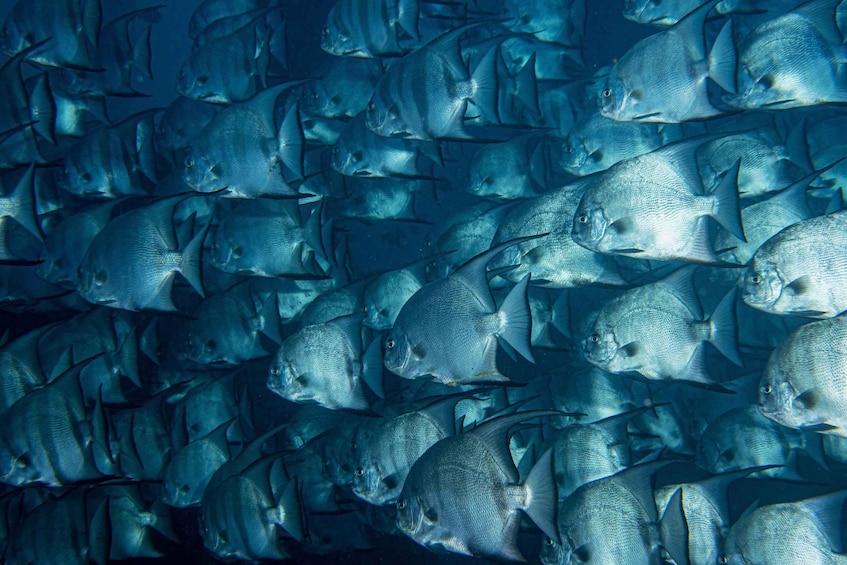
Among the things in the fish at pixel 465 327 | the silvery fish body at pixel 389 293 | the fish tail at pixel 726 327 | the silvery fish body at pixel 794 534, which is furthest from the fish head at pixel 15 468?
the fish tail at pixel 726 327

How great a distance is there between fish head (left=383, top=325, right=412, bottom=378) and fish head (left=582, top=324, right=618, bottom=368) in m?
1.27

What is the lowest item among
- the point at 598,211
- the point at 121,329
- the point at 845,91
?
the point at 121,329

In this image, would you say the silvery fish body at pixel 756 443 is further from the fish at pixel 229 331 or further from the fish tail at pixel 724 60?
the fish at pixel 229 331

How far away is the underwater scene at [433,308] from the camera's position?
2.89 meters

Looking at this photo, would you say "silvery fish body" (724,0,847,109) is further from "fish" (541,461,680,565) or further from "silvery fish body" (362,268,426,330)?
"silvery fish body" (362,268,426,330)

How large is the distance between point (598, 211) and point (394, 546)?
379 centimetres

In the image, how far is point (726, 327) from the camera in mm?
3324

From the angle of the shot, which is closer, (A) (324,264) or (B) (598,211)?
(B) (598,211)

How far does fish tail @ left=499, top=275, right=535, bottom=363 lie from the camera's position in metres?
3.02

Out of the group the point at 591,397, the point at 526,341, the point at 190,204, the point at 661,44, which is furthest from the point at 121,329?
the point at 661,44

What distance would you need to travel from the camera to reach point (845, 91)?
3.54 metres

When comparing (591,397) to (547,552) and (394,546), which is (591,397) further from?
(394,546)

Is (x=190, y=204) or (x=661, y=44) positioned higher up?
(x=661, y=44)

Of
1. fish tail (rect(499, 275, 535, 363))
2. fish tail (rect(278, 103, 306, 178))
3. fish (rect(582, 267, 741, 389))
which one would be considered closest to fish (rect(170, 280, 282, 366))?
fish tail (rect(278, 103, 306, 178))
